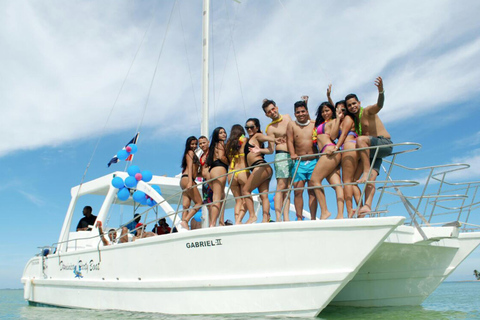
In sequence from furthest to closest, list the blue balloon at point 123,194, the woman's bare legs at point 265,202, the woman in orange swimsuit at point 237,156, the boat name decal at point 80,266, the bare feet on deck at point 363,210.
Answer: the blue balloon at point 123,194, the boat name decal at point 80,266, the woman in orange swimsuit at point 237,156, the woman's bare legs at point 265,202, the bare feet on deck at point 363,210

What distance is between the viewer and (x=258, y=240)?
503 cm

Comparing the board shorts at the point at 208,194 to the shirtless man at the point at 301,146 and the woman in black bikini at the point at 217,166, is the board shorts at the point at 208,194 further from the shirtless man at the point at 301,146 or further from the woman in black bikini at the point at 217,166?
the shirtless man at the point at 301,146

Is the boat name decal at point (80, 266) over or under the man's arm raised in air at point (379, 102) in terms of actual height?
under

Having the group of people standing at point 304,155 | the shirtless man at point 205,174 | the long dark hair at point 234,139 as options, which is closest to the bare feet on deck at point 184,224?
the shirtless man at point 205,174

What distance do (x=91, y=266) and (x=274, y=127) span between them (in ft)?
14.9

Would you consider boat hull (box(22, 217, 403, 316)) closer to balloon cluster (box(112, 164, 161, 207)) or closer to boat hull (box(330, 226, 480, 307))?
boat hull (box(330, 226, 480, 307))

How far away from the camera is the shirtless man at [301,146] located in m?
5.58

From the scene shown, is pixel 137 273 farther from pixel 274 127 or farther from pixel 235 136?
pixel 274 127

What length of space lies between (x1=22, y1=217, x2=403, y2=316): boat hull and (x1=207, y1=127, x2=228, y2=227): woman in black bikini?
742 mm

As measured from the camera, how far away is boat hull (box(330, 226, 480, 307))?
19.2 feet

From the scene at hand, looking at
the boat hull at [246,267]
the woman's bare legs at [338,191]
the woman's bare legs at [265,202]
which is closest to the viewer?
the boat hull at [246,267]

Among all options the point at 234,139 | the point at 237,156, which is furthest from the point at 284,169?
the point at 234,139

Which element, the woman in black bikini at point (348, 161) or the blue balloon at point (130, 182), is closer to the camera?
the woman in black bikini at point (348, 161)

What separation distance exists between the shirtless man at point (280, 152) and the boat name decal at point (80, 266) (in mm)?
3941
